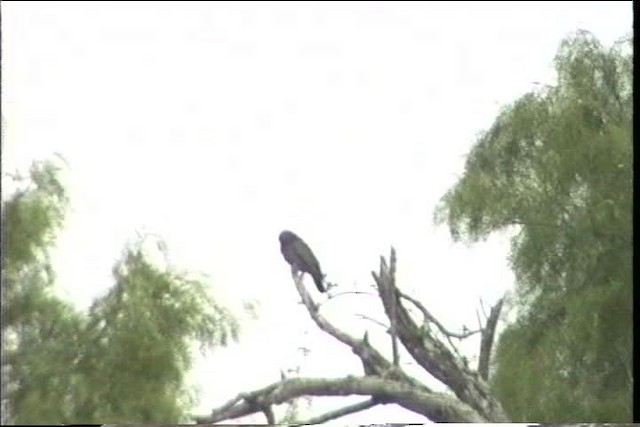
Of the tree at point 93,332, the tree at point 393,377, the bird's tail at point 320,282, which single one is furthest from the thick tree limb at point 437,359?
the tree at point 93,332

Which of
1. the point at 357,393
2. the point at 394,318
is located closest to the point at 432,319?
the point at 394,318

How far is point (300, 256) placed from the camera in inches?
110

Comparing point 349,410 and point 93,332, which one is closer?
point 349,410

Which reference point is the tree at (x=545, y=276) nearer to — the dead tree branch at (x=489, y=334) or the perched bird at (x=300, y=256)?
the dead tree branch at (x=489, y=334)

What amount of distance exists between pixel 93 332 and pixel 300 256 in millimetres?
496

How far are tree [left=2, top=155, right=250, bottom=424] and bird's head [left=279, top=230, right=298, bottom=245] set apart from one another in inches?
7.6

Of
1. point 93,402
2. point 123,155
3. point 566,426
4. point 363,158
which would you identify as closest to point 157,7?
point 123,155

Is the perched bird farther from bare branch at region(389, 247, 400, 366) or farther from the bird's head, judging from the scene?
bare branch at region(389, 247, 400, 366)

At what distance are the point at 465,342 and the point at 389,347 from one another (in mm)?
165

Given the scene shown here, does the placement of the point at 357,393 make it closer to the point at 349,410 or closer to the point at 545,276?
the point at 349,410

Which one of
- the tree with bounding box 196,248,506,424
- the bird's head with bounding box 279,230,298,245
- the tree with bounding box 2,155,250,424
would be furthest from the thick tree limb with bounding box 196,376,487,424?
the bird's head with bounding box 279,230,298,245

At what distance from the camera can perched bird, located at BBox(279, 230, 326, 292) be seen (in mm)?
2779

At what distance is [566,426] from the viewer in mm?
2320

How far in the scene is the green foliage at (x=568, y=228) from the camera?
2604 millimetres
